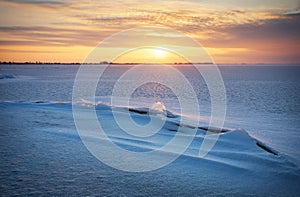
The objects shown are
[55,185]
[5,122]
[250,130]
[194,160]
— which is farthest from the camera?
[250,130]

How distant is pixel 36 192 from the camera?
13.4ft

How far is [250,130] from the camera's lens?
1212 cm

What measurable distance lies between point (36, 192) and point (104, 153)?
239 cm

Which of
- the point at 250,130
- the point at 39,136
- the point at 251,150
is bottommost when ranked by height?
the point at 39,136

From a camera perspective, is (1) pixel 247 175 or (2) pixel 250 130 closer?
(1) pixel 247 175

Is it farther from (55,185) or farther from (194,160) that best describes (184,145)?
(55,185)

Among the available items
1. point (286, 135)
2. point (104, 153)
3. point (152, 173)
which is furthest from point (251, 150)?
point (286, 135)

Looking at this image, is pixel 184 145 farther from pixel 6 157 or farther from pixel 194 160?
pixel 6 157

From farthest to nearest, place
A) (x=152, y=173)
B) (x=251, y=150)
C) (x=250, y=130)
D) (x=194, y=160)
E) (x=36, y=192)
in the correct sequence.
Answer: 1. (x=250, y=130)
2. (x=251, y=150)
3. (x=194, y=160)
4. (x=152, y=173)
5. (x=36, y=192)

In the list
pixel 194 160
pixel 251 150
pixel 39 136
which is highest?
pixel 251 150

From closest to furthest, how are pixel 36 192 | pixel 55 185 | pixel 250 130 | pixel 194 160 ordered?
pixel 36 192
pixel 55 185
pixel 194 160
pixel 250 130

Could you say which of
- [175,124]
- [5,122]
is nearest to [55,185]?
[5,122]

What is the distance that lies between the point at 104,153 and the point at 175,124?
4.99m

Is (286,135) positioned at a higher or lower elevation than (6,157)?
higher
